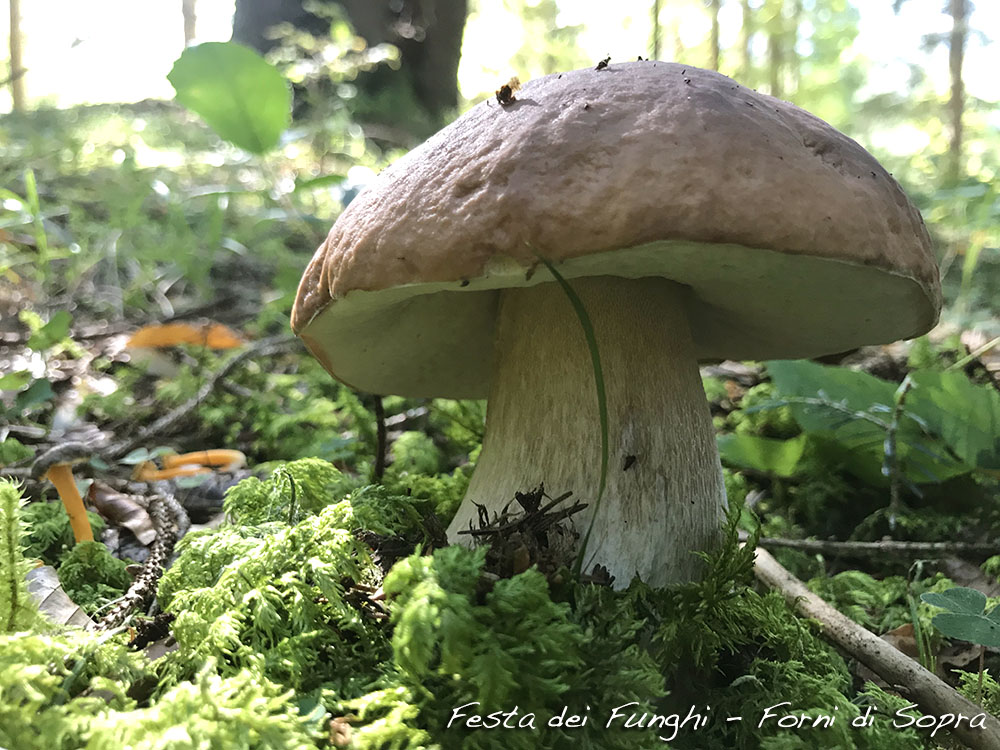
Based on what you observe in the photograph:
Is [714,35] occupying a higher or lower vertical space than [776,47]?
higher

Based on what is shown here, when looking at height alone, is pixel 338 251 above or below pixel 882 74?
below

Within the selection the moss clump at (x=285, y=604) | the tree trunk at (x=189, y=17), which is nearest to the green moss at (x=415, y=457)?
the moss clump at (x=285, y=604)

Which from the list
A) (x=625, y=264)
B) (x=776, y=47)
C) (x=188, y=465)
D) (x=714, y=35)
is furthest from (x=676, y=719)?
(x=776, y=47)

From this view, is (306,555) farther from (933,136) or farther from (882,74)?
(882,74)

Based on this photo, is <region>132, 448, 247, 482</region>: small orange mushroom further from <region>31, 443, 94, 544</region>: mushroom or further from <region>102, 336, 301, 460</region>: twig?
<region>31, 443, 94, 544</region>: mushroom

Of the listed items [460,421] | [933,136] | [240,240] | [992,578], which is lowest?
[992,578]

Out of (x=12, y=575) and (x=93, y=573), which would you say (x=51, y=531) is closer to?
(x=93, y=573)

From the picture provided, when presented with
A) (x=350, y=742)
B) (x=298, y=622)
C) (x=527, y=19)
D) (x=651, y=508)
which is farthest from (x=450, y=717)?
(x=527, y=19)
